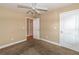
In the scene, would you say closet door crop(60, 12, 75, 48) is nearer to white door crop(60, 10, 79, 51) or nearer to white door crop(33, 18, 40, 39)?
white door crop(60, 10, 79, 51)

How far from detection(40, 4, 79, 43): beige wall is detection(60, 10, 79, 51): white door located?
4.5 inches

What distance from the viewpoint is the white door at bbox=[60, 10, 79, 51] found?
6.72 feet

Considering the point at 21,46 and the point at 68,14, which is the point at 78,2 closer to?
the point at 68,14

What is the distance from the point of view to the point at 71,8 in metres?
2.02

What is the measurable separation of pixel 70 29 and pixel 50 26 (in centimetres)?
45

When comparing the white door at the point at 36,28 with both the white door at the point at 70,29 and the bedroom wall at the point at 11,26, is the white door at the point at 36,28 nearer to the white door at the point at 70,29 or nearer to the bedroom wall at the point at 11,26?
the bedroom wall at the point at 11,26

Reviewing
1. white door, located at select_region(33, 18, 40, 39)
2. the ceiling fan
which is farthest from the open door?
the ceiling fan

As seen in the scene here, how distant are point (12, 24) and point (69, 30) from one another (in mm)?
1273

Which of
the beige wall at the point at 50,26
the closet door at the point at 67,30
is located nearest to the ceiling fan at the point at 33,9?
the beige wall at the point at 50,26

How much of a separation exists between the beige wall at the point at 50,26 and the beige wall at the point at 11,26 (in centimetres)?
46

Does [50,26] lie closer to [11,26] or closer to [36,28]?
[36,28]

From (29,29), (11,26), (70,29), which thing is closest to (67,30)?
(70,29)

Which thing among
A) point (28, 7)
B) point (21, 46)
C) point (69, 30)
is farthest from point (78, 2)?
point (21, 46)

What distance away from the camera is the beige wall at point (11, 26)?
2.10 meters
